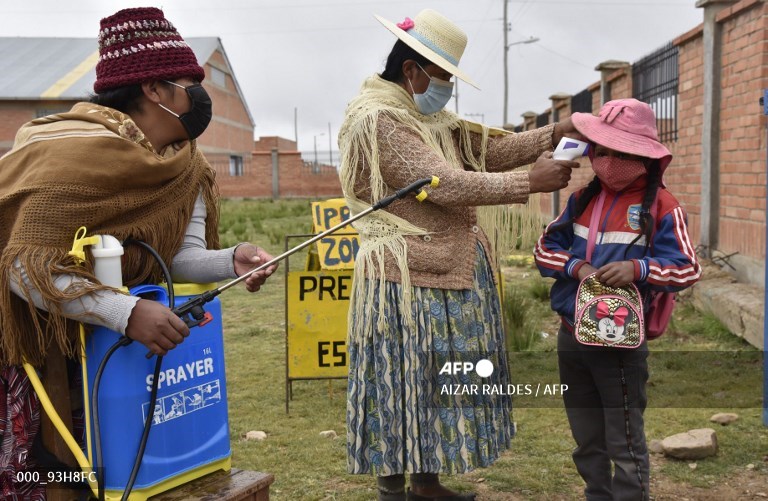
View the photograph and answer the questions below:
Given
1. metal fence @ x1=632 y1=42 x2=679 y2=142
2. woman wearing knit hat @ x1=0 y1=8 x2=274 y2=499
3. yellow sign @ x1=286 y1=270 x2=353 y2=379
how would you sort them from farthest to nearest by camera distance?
metal fence @ x1=632 y1=42 x2=679 y2=142 < yellow sign @ x1=286 y1=270 x2=353 y2=379 < woman wearing knit hat @ x1=0 y1=8 x2=274 y2=499

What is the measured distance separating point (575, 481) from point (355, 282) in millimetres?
1422

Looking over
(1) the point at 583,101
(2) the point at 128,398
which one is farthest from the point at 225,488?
(1) the point at 583,101

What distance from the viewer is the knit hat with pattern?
80.0 inches

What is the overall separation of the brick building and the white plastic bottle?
4.76 m

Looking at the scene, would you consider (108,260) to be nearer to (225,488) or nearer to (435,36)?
(225,488)

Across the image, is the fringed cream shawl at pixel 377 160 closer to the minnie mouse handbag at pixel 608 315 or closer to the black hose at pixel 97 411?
the minnie mouse handbag at pixel 608 315

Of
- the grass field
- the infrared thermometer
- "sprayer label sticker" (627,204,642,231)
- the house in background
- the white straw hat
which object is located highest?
the house in background

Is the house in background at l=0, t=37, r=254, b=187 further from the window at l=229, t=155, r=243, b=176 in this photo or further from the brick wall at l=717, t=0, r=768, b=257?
the brick wall at l=717, t=0, r=768, b=257

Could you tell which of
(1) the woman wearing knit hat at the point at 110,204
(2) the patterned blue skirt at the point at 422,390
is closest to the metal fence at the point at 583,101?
(2) the patterned blue skirt at the point at 422,390

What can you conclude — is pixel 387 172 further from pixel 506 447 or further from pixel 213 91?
pixel 213 91

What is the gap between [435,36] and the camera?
2758 mm

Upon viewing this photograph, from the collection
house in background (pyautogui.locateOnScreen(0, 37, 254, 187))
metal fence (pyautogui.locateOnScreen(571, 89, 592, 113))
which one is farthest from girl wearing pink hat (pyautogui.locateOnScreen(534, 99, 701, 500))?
house in background (pyautogui.locateOnScreen(0, 37, 254, 187))

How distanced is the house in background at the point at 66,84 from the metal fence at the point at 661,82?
22835mm

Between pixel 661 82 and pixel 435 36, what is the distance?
21.1 feet
